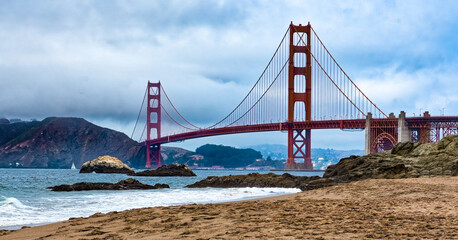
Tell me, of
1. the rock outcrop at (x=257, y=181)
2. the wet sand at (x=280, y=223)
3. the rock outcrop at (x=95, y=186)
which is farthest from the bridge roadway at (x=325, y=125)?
the wet sand at (x=280, y=223)

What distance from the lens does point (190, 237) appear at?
273 inches

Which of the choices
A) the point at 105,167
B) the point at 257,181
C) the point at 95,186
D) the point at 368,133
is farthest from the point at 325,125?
the point at 95,186

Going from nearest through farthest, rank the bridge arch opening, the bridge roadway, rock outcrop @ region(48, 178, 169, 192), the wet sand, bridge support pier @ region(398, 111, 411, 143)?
the wet sand, rock outcrop @ region(48, 178, 169, 192), bridge support pier @ region(398, 111, 411, 143), the bridge roadway, the bridge arch opening

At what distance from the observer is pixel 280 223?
7859 millimetres

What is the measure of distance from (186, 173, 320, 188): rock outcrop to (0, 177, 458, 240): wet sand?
15.7 metres

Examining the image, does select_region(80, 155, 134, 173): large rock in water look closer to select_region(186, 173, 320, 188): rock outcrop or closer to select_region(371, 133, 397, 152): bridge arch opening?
select_region(371, 133, 397, 152): bridge arch opening

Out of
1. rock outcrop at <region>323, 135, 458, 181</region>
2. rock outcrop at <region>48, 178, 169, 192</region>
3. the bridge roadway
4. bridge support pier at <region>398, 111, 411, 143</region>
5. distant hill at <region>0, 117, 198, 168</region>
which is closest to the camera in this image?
rock outcrop at <region>323, 135, 458, 181</region>

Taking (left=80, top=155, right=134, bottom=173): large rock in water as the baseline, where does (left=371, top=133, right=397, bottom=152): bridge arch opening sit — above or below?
above

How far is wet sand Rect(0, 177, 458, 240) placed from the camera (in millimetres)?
6926

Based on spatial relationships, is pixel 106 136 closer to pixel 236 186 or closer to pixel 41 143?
pixel 41 143

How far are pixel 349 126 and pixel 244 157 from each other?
118 meters

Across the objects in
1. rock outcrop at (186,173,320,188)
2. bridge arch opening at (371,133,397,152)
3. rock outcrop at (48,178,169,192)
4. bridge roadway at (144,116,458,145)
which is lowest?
rock outcrop at (48,178,169,192)

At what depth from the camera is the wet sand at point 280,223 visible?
273 inches

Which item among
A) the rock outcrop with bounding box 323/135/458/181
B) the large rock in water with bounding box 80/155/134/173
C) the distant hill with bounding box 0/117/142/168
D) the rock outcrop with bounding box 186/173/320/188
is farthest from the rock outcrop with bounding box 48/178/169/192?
the distant hill with bounding box 0/117/142/168
